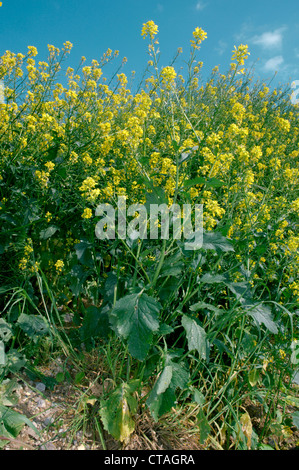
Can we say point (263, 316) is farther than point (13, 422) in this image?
Yes

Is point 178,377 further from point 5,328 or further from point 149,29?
point 149,29

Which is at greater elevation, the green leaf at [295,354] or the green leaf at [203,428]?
the green leaf at [295,354]

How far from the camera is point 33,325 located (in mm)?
1896

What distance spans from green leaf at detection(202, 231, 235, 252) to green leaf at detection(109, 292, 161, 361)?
376 mm

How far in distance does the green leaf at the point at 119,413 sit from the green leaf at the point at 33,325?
503mm

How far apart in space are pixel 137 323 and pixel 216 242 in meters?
0.52

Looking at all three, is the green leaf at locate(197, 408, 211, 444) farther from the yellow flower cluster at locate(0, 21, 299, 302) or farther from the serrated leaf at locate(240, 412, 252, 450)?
the yellow flower cluster at locate(0, 21, 299, 302)

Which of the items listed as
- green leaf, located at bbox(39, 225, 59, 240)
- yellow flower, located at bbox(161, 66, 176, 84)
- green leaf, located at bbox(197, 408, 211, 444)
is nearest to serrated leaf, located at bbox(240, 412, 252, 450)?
green leaf, located at bbox(197, 408, 211, 444)

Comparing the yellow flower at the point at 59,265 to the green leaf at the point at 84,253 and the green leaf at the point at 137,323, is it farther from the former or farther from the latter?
the green leaf at the point at 137,323

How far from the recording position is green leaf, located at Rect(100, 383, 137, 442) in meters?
1.58

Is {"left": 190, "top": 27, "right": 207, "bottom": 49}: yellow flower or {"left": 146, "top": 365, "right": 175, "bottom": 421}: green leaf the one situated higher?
{"left": 190, "top": 27, "right": 207, "bottom": 49}: yellow flower

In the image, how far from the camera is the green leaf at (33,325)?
6.15ft

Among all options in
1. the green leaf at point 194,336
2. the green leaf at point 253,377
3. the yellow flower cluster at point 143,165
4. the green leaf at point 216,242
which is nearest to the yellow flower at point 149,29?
the yellow flower cluster at point 143,165

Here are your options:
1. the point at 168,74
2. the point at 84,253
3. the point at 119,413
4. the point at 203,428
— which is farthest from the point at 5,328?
the point at 168,74
